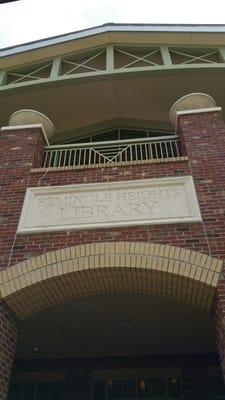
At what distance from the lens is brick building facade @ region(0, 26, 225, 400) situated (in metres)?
4.77

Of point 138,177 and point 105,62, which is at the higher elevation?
point 105,62

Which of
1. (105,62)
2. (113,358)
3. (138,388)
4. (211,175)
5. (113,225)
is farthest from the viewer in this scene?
(105,62)

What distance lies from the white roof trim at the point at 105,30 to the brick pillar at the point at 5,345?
7534 millimetres

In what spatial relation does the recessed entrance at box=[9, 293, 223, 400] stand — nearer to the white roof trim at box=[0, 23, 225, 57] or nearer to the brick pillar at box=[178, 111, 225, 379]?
the brick pillar at box=[178, 111, 225, 379]

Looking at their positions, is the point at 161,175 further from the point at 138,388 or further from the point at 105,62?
the point at 105,62

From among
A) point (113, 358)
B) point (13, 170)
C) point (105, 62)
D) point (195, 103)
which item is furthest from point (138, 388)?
point (105, 62)

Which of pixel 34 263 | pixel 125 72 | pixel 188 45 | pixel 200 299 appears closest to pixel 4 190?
pixel 34 263

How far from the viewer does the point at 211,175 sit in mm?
5539

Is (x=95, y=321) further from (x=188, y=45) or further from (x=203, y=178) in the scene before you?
(x=188, y=45)

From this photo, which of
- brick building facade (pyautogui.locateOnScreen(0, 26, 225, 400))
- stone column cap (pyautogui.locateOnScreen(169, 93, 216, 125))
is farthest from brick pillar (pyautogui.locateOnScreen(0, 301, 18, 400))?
stone column cap (pyautogui.locateOnScreen(169, 93, 216, 125))

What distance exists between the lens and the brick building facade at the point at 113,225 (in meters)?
4.77

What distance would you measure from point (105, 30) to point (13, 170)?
570cm

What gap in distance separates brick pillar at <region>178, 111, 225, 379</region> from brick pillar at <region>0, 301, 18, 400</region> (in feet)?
8.87

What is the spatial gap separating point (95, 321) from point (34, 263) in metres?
3.01
